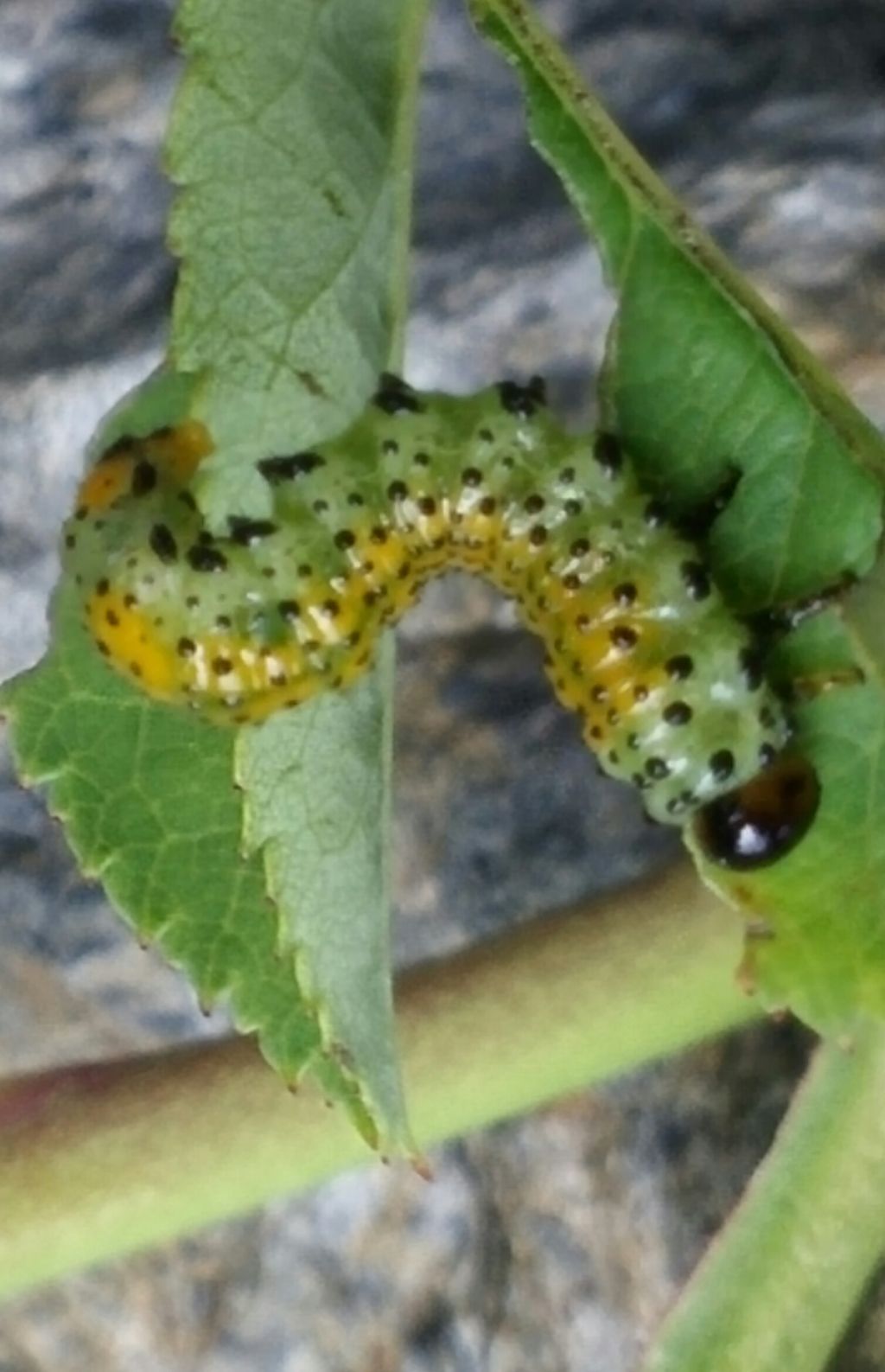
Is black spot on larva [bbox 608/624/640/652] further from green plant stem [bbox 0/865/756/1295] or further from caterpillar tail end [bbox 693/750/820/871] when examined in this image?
green plant stem [bbox 0/865/756/1295]

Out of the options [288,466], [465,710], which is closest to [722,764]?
[288,466]

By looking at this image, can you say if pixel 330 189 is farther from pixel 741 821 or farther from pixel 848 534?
pixel 741 821

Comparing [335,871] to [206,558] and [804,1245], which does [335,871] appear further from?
[804,1245]

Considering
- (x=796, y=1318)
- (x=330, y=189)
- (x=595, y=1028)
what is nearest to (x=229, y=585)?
(x=330, y=189)

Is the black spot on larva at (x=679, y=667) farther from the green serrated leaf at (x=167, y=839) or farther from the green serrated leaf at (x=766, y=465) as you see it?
the green serrated leaf at (x=167, y=839)

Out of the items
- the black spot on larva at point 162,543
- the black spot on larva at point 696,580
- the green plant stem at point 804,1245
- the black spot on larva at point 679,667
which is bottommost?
the green plant stem at point 804,1245

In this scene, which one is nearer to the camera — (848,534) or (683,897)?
(848,534)

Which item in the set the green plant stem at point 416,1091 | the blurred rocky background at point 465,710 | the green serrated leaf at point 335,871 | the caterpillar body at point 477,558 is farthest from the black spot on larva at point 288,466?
the blurred rocky background at point 465,710
